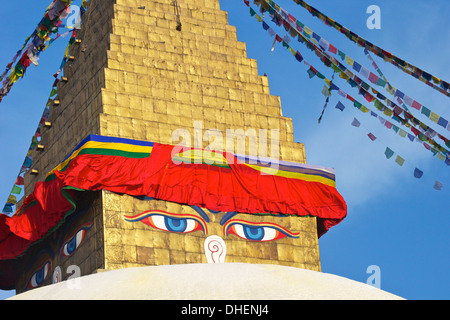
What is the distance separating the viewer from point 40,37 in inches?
792

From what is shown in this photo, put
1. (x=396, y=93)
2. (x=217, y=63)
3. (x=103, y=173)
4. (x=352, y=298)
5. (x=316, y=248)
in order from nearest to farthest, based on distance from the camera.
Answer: (x=352, y=298) < (x=396, y=93) < (x=103, y=173) < (x=316, y=248) < (x=217, y=63)

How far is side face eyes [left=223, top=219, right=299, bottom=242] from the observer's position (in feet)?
59.3

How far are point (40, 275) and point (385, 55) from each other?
27.1ft

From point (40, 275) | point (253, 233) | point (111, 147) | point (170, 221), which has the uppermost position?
point (111, 147)

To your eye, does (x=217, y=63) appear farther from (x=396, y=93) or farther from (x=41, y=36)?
(x=396, y=93)

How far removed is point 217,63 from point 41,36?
382cm

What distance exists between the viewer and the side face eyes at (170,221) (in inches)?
688

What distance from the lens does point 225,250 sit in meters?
17.7

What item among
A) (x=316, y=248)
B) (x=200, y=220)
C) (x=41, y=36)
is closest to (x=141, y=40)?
(x=41, y=36)

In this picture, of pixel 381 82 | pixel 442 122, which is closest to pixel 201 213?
pixel 381 82

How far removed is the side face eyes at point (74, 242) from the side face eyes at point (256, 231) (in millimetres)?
2655

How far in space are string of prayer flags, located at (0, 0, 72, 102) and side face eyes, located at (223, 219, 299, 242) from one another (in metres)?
5.63

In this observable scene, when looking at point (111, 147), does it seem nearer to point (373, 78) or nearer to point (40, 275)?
point (40, 275)
